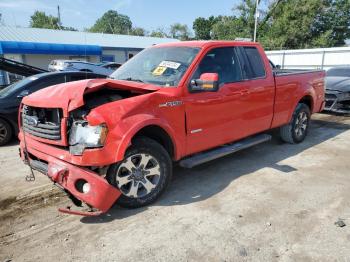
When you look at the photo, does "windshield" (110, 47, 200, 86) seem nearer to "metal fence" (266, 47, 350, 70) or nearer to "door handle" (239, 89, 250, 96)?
"door handle" (239, 89, 250, 96)

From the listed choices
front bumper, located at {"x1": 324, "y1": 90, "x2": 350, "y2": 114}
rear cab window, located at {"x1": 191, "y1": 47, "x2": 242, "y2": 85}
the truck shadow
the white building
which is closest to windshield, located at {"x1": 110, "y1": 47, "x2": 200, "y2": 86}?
rear cab window, located at {"x1": 191, "y1": 47, "x2": 242, "y2": 85}

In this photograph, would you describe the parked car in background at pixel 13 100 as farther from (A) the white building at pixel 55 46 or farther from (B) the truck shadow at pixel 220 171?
(A) the white building at pixel 55 46

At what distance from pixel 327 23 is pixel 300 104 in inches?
1501

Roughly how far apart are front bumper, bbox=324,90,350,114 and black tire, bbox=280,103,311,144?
3.17 m

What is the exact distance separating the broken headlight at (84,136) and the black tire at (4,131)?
4.31 meters

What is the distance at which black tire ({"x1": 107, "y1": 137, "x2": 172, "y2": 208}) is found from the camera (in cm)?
363

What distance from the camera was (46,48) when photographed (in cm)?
2397

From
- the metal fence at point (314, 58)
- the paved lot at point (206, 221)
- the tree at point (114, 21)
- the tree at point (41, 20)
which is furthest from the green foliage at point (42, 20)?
the paved lot at point (206, 221)

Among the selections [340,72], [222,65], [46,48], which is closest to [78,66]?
[340,72]

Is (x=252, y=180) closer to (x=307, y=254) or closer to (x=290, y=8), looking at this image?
(x=307, y=254)

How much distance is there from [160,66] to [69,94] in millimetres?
1437

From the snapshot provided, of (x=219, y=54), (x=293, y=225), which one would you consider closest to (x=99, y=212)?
(x=293, y=225)

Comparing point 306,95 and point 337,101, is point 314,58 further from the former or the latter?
point 306,95

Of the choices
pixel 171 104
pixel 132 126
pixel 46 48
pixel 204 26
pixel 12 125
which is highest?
pixel 204 26
